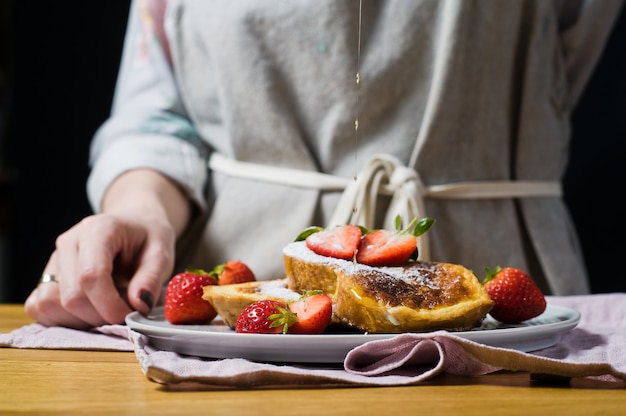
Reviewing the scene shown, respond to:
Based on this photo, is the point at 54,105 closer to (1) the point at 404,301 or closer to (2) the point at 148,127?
(2) the point at 148,127

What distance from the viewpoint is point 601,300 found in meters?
0.96

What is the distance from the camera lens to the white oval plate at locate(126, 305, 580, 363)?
64cm

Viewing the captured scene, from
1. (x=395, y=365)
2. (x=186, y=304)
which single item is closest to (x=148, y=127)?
(x=186, y=304)

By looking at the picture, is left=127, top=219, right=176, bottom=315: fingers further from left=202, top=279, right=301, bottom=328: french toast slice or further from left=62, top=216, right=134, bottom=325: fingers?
left=202, top=279, right=301, bottom=328: french toast slice

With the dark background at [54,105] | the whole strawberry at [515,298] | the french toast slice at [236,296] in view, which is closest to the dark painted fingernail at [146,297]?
the french toast slice at [236,296]

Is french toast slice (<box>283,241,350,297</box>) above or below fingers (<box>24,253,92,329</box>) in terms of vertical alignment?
above

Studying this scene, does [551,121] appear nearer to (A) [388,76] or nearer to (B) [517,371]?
(A) [388,76]

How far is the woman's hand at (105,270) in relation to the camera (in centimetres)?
91

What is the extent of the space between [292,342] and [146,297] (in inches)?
13.3

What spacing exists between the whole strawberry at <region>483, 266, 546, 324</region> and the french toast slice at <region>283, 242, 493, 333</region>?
5 cm

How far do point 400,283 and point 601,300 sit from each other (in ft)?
1.20

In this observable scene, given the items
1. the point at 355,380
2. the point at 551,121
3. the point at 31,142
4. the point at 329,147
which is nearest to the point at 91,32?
the point at 31,142

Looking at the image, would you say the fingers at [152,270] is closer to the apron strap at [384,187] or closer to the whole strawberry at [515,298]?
the apron strap at [384,187]

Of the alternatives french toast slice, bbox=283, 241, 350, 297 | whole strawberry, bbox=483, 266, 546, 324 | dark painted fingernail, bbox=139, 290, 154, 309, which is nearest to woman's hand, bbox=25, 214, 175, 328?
dark painted fingernail, bbox=139, 290, 154, 309
